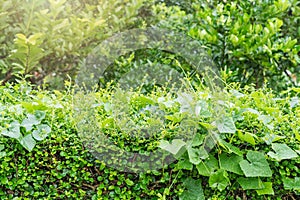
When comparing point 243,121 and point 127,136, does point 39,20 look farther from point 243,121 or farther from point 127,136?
point 243,121

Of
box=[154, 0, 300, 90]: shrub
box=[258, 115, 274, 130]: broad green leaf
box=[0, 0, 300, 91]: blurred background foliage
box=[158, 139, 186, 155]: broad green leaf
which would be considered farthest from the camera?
box=[154, 0, 300, 90]: shrub

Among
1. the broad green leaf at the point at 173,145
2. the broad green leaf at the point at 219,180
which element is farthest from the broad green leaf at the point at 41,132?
the broad green leaf at the point at 219,180

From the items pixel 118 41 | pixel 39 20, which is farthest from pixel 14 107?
pixel 118 41

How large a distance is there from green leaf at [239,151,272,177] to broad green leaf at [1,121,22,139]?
100cm

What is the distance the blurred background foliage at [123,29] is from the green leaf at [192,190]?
156 cm

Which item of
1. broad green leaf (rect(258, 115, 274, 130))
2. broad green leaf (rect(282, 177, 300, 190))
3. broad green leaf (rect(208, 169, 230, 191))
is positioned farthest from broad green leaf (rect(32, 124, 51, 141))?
broad green leaf (rect(282, 177, 300, 190))

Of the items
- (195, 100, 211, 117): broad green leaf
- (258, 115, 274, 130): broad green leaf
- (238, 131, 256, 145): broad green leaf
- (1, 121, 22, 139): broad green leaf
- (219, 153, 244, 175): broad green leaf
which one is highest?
(195, 100, 211, 117): broad green leaf

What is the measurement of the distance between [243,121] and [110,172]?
2.18 feet

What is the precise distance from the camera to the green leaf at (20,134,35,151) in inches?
71.7

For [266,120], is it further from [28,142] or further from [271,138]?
[28,142]

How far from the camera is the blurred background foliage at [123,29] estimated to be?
3.40 m

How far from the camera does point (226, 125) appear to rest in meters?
1.84

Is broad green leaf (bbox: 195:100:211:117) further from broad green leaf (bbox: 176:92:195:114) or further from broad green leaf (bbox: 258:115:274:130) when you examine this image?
broad green leaf (bbox: 258:115:274:130)

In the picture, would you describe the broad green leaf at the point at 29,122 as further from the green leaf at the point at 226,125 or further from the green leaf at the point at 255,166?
the green leaf at the point at 255,166
